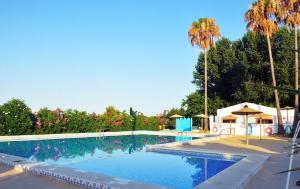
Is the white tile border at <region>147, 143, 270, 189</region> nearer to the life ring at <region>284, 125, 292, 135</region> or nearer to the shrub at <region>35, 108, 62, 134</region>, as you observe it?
the life ring at <region>284, 125, 292, 135</region>

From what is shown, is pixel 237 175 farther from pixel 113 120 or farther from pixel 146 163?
pixel 113 120

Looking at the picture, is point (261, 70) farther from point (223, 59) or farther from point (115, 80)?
point (115, 80)

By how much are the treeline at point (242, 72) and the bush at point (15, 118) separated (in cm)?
1781

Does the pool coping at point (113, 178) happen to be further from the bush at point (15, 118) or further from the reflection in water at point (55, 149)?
the bush at point (15, 118)

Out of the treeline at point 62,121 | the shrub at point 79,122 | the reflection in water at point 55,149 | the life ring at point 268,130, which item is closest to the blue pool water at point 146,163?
the reflection in water at point 55,149

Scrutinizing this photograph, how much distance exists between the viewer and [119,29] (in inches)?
1194

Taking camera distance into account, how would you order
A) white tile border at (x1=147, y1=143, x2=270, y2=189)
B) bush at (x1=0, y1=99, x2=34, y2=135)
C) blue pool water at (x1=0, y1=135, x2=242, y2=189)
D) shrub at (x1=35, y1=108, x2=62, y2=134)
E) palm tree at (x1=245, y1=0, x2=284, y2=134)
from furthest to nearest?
1. shrub at (x1=35, y1=108, x2=62, y2=134)
2. palm tree at (x1=245, y1=0, x2=284, y2=134)
3. bush at (x1=0, y1=99, x2=34, y2=135)
4. blue pool water at (x1=0, y1=135, x2=242, y2=189)
5. white tile border at (x1=147, y1=143, x2=270, y2=189)

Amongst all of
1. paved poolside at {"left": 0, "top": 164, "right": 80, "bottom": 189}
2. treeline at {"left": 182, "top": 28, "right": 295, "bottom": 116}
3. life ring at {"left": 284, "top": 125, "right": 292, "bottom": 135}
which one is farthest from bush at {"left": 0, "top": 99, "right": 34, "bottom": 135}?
life ring at {"left": 284, "top": 125, "right": 292, "bottom": 135}

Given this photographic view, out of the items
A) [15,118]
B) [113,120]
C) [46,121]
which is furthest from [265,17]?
[15,118]

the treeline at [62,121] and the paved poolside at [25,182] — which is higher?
the treeline at [62,121]

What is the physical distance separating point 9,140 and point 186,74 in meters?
23.9

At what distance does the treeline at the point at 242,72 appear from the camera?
33531 millimetres

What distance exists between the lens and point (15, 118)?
83.7 feet

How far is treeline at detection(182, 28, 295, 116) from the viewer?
33.5 meters
